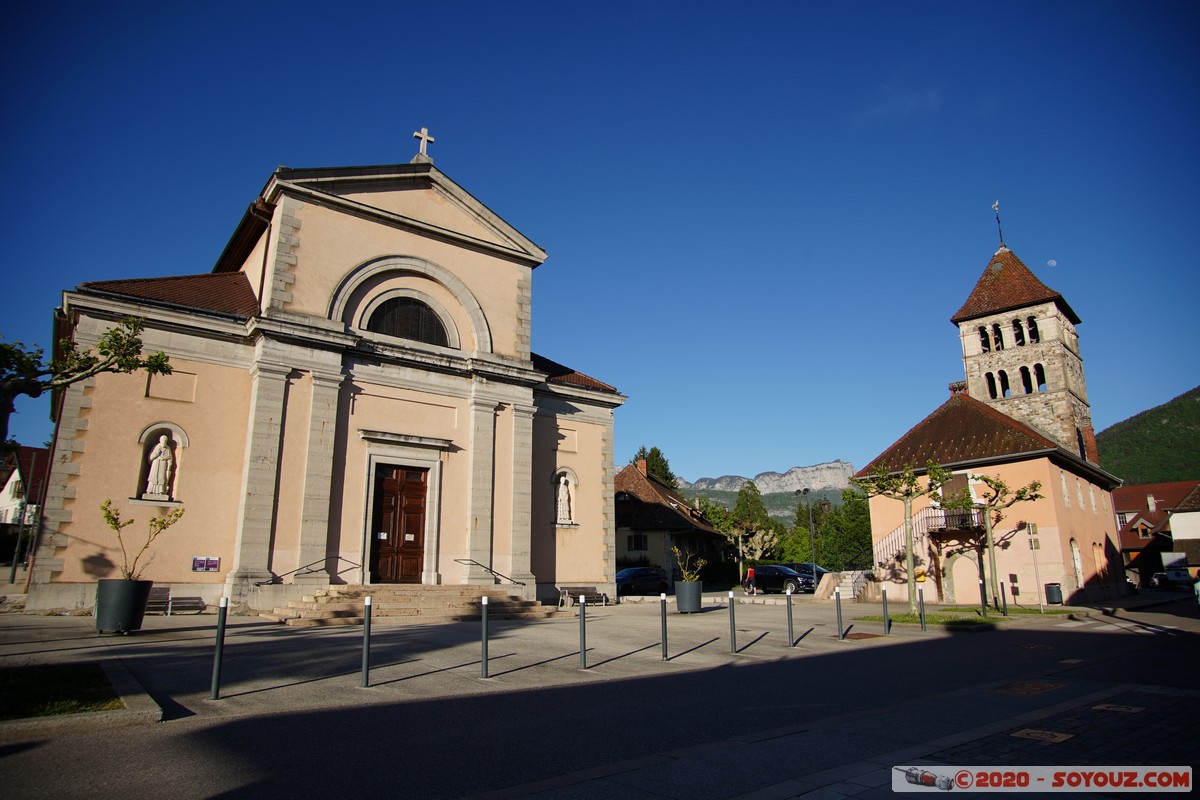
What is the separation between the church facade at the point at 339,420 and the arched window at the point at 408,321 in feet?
0.18

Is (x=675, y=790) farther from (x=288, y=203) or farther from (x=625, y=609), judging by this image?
(x=288, y=203)

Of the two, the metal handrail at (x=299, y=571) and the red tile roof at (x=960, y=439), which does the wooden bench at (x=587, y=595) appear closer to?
the metal handrail at (x=299, y=571)

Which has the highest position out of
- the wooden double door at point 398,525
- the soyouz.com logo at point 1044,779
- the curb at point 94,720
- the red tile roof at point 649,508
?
the red tile roof at point 649,508

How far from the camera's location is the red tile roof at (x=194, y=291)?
60.3 ft

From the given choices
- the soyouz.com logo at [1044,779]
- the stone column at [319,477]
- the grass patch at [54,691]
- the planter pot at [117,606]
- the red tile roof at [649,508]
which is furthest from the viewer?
the red tile roof at [649,508]

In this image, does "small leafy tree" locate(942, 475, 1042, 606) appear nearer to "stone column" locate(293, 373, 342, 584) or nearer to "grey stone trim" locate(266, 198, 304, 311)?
"stone column" locate(293, 373, 342, 584)

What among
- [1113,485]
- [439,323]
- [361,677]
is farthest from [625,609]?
[1113,485]

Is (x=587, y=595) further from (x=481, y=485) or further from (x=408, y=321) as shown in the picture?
(x=408, y=321)

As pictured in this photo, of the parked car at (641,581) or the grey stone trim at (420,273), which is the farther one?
the parked car at (641,581)

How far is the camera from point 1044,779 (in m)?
5.22

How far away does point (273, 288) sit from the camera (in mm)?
19703

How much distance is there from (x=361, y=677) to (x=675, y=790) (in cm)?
541

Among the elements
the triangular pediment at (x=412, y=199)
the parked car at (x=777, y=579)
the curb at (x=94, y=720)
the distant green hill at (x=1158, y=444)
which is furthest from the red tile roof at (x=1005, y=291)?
the distant green hill at (x=1158, y=444)

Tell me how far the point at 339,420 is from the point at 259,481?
2807 millimetres
